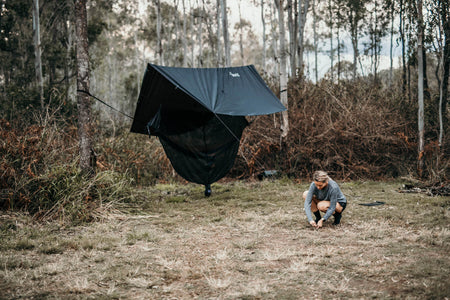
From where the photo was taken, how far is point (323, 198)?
3.64 metres

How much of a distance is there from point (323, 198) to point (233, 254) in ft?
3.93

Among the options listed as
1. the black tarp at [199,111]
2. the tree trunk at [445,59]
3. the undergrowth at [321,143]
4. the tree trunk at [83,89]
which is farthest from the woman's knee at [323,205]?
the tree trunk at [445,59]

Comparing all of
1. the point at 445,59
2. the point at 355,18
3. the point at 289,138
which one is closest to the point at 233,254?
the point at 289,138

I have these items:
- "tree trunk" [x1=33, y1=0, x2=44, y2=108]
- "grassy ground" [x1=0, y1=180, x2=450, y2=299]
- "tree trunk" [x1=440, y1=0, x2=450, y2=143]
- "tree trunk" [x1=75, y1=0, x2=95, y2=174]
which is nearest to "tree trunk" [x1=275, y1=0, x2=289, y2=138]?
"grassy ground" [x1=0, y1=180, x2=450, y2=299]

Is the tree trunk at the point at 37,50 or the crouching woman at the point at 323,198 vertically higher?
the tree trunk at the point at 37,50

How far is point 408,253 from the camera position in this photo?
274 cm

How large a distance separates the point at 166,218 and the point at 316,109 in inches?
173

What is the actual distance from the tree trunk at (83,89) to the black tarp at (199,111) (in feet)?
2.43

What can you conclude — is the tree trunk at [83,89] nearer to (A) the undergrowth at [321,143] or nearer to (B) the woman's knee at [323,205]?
(A) the undergrowth at [321,143]

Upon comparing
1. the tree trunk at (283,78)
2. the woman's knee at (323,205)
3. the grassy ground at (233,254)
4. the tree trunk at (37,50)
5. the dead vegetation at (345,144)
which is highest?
the tree trunk at (37,50)

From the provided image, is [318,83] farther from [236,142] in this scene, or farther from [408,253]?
[408,253]

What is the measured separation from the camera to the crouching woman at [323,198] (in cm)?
349

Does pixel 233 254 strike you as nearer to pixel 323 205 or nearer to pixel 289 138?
pixel 323 205

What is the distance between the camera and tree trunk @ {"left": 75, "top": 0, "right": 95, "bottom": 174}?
4746 mm
